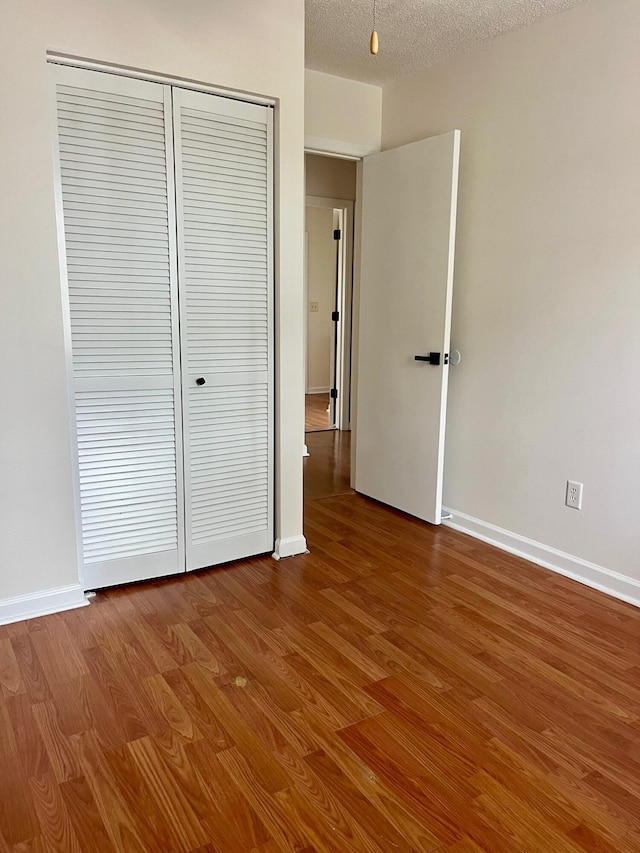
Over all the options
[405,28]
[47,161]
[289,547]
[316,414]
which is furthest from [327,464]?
[47,161]

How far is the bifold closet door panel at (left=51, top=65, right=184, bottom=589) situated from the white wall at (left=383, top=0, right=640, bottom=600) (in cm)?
154

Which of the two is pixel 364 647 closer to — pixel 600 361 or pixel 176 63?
pixel 600 361

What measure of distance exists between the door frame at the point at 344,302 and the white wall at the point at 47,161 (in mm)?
2611

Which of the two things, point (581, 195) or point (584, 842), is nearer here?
point (584, 842)

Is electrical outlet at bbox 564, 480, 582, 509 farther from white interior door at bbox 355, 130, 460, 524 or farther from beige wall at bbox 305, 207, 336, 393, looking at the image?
beige wall at bbox 305, 207, 336, 393

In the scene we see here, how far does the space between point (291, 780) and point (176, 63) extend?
8.11ft

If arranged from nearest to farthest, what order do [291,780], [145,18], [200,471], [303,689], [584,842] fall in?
[584,842] < [291,780] < [303,689] < [145,18] < [200,471]

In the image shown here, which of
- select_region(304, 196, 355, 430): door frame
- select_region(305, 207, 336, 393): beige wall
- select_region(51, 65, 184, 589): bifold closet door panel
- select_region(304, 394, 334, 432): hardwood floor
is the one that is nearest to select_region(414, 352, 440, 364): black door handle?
select_region(51, 65, 184, 589): bifold closet door panel

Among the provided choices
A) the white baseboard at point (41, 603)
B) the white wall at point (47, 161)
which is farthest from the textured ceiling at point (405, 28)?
the white baseboard at point (41, 603)

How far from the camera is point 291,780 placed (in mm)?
1528

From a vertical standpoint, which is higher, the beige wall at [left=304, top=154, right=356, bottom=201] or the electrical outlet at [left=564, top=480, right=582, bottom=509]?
the beige wall at [left=304, top=154, right=356, bottom=201]

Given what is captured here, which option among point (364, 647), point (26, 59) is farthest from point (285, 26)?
point (364, 647)

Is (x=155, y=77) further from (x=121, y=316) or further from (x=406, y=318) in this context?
(x=406, y=318)

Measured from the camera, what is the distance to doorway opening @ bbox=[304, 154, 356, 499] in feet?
15.3
